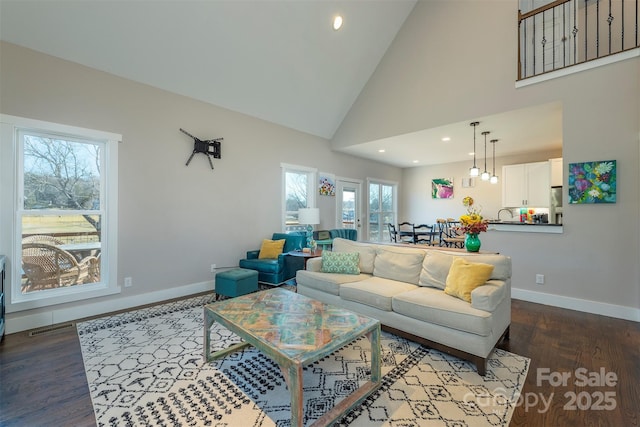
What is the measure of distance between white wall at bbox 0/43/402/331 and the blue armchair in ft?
1.29

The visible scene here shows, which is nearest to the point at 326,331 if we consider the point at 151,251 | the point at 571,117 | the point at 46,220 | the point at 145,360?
the point at 145,360

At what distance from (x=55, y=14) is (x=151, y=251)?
279 cm

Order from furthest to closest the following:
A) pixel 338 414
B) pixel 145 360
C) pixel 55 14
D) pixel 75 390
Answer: pixel 55 14
pixel 145 360
pixel 75 390
pixel 338 414

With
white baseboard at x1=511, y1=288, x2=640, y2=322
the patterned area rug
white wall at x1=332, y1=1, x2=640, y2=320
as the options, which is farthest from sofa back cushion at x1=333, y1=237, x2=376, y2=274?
white baseboard at x1=511, y1=288, x2=640, y2=322

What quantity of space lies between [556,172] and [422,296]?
18.0ft

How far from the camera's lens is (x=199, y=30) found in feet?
11.5

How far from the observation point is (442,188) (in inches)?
322

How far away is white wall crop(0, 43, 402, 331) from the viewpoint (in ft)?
10.2

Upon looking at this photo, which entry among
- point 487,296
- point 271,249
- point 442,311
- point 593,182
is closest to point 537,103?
point 593,182

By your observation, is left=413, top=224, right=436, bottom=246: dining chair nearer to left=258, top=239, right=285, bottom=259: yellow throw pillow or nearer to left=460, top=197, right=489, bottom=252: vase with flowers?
left=460, top=197, right=489, bottom=252: vase with flowers

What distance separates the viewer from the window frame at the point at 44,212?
2875mm

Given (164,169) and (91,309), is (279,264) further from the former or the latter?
(91,309)

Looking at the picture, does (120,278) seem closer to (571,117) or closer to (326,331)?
(326,331)

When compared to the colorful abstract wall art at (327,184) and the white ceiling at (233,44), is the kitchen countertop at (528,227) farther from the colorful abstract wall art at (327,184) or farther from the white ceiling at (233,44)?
the white ceiling at (233,44)
